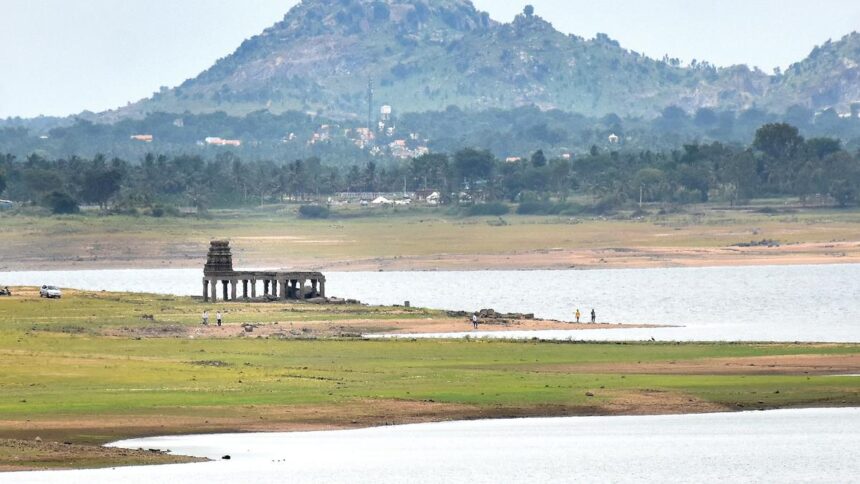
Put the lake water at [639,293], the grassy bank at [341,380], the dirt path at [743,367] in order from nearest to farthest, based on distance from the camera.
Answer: the grassy bank at [341,380]
the dirt path at [743,367]
the lake water at [639,293]

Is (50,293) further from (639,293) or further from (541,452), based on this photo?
(541,452)

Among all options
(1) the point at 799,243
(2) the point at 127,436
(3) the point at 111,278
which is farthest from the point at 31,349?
(1) the point at 799,243

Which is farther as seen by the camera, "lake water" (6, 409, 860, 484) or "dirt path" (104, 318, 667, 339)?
"dirt path" (104, 318, 667, 339)

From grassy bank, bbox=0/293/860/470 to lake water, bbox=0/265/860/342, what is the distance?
1434cm

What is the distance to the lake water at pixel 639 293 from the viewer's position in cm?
10425

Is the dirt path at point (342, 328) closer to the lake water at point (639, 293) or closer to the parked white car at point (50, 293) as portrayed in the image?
the lake water at point (639, 293)

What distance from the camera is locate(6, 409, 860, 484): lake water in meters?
51.5

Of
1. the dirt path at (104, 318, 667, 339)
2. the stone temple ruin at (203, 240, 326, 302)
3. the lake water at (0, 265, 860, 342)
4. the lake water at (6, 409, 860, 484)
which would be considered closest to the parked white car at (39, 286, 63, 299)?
the stone temple ruin at (203, 240, 326, 302)

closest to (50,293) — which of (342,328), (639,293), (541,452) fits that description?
(342,328)

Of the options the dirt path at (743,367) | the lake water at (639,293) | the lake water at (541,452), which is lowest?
the lake water at (639,293)

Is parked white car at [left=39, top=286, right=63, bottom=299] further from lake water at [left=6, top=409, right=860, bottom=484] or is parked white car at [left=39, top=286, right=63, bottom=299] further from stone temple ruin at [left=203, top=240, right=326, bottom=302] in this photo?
lake water at [left=6, top=409, right=860, bottom=484]

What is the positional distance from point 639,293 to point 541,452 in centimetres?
9573

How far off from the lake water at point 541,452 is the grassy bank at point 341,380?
1.51 m

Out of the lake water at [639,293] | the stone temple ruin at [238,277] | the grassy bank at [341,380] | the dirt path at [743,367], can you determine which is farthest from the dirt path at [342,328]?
the dirt path at [743,367]
